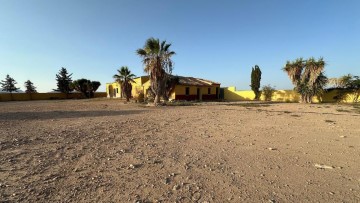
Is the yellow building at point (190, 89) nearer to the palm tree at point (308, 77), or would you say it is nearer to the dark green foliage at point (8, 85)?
the palm tree at point (308, 77)

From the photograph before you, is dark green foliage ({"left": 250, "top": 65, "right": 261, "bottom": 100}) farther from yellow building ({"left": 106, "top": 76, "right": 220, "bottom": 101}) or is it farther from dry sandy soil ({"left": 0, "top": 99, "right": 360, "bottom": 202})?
dry sandy soil ({"left": 0, "top": 99, "right": 360, "bottom": 202})

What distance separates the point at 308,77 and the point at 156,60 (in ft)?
63.0

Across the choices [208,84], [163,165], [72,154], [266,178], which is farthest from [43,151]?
[208,84]

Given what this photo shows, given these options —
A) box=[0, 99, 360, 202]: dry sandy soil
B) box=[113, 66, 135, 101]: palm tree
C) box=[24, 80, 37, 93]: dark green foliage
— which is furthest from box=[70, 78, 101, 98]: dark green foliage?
box=[0, 99, 360, 202]: dry sandy soil

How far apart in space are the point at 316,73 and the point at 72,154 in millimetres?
27085

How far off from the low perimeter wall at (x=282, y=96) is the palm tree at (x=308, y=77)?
2280 mm

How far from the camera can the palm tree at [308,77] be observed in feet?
78.2

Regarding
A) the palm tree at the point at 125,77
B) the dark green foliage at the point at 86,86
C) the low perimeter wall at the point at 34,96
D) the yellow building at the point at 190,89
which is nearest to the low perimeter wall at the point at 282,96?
the yellow building at the point at 190,89

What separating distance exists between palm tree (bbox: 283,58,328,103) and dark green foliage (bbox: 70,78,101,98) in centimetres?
4487

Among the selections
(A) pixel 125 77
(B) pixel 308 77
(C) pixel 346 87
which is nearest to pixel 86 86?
(A) pixel 125 77

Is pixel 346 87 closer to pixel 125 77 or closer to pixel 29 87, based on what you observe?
pixel 125 77

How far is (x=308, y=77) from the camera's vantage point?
985 inches

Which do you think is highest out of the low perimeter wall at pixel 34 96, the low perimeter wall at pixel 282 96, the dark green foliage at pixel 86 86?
the dark green foliage at pixel 86 86

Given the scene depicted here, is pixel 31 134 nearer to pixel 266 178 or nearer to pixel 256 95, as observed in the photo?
pixel 266 178
